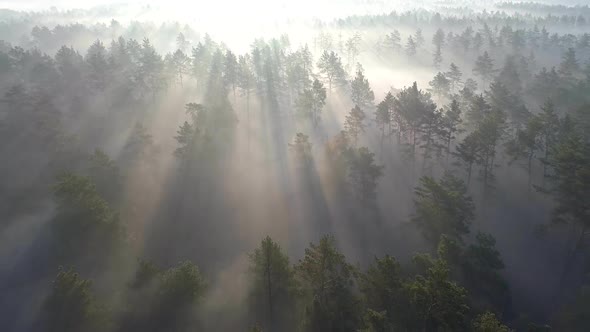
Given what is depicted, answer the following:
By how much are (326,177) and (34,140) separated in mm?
49464

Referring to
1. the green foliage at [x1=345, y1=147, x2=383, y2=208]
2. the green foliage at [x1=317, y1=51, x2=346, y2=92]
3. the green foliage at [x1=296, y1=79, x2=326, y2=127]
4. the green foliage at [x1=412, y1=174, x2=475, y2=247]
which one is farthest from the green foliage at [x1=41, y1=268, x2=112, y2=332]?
the green foliage at [x1=317, y1=51, x2=346, y2=92]

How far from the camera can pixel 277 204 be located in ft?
183

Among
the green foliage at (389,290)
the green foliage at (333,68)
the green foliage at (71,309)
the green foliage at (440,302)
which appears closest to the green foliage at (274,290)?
the green foliage at (389,290)

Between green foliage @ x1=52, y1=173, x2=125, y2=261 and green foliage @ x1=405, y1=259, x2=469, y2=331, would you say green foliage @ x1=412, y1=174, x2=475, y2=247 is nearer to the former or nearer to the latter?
green foliage @ x1=405, y1=259, x2=469, y2=331

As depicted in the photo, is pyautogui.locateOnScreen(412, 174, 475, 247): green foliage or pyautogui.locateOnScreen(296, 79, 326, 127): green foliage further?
pyautogui.locateOnScreen(296, 79, 326, 127): green foliage

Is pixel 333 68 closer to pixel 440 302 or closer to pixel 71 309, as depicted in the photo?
pixel 440 302

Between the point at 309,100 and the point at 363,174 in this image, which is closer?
the point at 363,174

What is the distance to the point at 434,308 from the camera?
66.9ft

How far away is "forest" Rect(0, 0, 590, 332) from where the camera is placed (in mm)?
26625

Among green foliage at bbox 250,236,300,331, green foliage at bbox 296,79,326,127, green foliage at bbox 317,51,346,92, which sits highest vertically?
green foliage at bbox 317,51,346,92

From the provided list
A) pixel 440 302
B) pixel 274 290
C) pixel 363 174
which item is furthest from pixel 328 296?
pixel 363 174

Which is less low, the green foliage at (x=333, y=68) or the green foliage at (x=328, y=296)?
the green foliage at (x=333, y=68)

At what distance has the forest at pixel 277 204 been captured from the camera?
2662 centimetres

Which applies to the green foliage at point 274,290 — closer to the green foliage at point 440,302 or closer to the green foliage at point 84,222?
the green foliage at point 440,302
